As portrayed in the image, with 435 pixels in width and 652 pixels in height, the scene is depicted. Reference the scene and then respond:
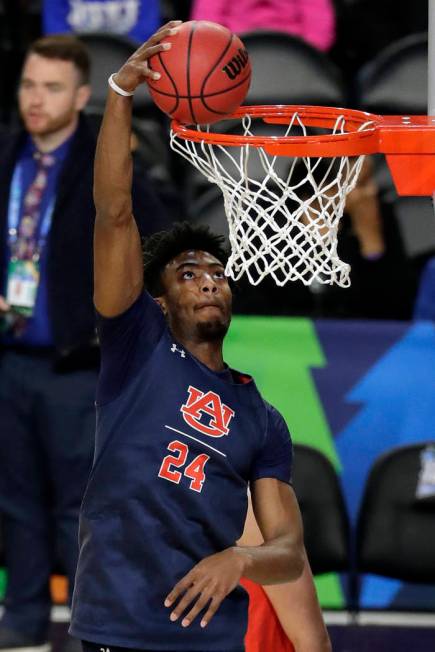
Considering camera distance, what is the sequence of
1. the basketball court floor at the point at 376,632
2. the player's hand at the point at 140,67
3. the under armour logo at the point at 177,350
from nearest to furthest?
the player's hand at the point at 140,67, the under armour logo at the point at 177,350, the basketball court floor at the point at 376,632

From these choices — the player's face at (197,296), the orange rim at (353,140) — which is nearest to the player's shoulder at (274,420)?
the player's face at (197,296)

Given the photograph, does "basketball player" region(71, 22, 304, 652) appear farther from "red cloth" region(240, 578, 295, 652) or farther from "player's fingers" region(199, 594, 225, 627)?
"red cloth" region(240, 578, 295, 652)

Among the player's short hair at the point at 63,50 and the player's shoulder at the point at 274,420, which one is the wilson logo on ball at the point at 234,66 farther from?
the player's short hair at the point at 63,50

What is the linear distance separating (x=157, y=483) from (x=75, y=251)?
1944 millimetres

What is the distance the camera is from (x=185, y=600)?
11.5 ft

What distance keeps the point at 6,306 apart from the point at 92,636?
200 cm

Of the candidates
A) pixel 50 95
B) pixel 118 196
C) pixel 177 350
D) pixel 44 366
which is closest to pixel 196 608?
pixel 177 350

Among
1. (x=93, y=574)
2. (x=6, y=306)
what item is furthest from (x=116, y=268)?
(x=6, y=306)

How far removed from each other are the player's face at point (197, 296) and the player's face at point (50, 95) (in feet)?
5.94

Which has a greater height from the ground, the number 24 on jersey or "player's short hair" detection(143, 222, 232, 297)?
"player's short hair" detection(143, 222, 232, 297)

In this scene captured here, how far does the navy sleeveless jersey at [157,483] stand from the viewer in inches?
142

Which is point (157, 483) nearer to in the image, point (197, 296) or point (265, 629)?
point (197, 296)

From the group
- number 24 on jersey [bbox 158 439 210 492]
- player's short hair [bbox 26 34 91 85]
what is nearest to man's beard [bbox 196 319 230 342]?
number 24 on jersey [bbox 158 439 210 492]

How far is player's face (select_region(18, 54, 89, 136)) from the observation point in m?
5.60
